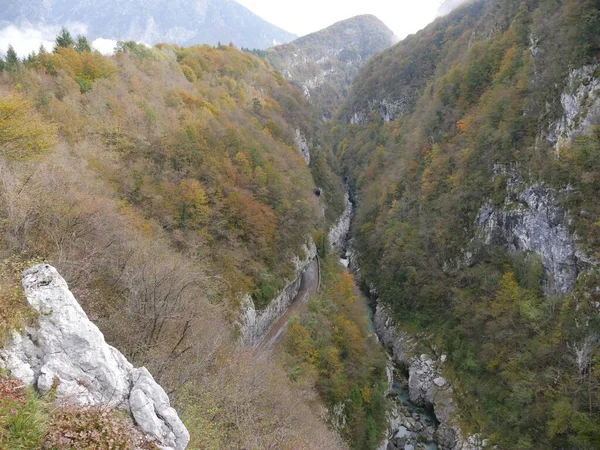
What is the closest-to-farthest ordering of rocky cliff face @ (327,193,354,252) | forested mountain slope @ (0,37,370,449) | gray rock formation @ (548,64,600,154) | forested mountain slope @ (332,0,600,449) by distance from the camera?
1. forested mountain slope @ (0,37,370,449)
2. forested mountain slope @ (332,0,600,449)
3. gray rock formation @ (548,64,600,154)
4. rocky cliff face @ (327,193,354,252)

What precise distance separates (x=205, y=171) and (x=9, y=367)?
3198 centimetres

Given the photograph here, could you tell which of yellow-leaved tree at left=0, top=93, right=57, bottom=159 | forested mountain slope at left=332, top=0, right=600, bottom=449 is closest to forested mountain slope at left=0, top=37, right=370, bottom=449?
yellow-leaved tree at left=0, top=93, right=57, bottom=159

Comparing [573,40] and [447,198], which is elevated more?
[573,40]

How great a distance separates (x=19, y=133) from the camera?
66.4 feet

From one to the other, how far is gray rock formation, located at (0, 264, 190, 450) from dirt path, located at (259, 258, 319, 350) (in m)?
25.8

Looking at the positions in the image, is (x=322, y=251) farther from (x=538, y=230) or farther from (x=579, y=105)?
(x=579, y=105)

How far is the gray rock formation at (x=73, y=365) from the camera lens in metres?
7.89

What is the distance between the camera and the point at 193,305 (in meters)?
23.3

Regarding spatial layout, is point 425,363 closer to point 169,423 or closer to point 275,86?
point 169,423

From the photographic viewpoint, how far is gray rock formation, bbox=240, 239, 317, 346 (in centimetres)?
3216

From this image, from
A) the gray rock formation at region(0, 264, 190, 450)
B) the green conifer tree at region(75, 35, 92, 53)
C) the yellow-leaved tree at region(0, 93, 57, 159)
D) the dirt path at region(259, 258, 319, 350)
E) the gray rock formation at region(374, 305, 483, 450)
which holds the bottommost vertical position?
the gray rock formation at region(374, 305, 483, 450)

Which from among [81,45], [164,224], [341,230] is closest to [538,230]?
[164,224]

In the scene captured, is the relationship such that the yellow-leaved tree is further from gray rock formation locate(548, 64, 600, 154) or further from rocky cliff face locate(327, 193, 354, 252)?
rocky cliff face locate(327, 193, 354, 252)

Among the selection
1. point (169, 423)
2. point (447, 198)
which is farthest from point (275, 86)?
point (169, 423)
